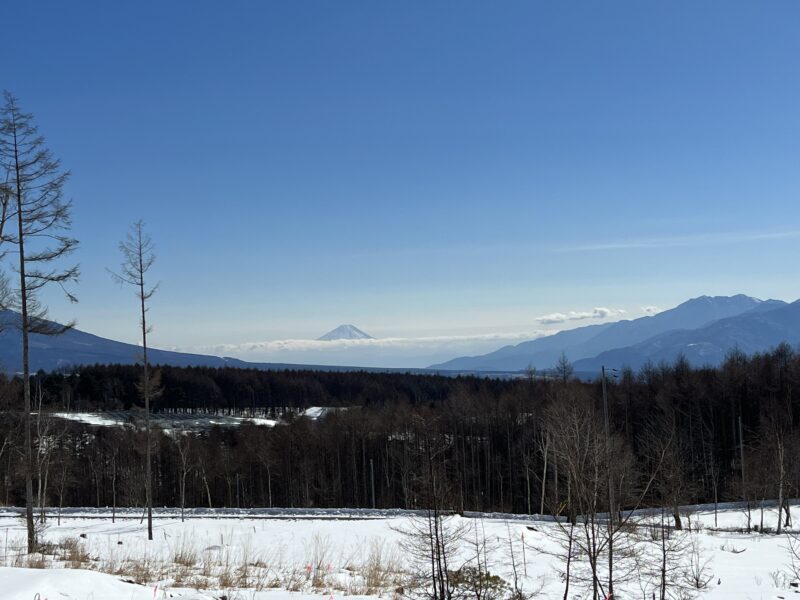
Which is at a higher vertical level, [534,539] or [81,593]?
[81,593]

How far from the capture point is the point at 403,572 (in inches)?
686

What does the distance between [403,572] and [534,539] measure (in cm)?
1141

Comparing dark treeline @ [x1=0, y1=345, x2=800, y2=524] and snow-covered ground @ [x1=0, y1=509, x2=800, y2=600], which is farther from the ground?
snow-covered ground @ [x1=0, y1=509, x2=800, y2=600]

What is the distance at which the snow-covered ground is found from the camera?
1064cm

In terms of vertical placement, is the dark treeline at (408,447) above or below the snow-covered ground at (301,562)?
below

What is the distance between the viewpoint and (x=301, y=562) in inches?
812

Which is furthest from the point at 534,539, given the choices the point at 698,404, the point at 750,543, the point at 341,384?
the point at 341,384

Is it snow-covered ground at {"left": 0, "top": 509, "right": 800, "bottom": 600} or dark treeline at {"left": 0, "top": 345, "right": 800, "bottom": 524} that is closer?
snow-covered ground at {"left": 0, "top": 509, "right": 800, "bottom": 600}

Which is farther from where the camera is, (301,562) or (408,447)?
(408,447)

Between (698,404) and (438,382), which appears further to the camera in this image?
(438,382)

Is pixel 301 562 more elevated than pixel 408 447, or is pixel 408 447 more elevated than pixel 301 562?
pixel 301 562

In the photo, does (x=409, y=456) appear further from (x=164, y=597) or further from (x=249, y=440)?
(x=164, y=597)

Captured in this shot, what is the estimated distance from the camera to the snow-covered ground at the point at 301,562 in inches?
419

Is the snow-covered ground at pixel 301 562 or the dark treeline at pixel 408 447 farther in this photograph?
the dark treeline at pixel 408 447
